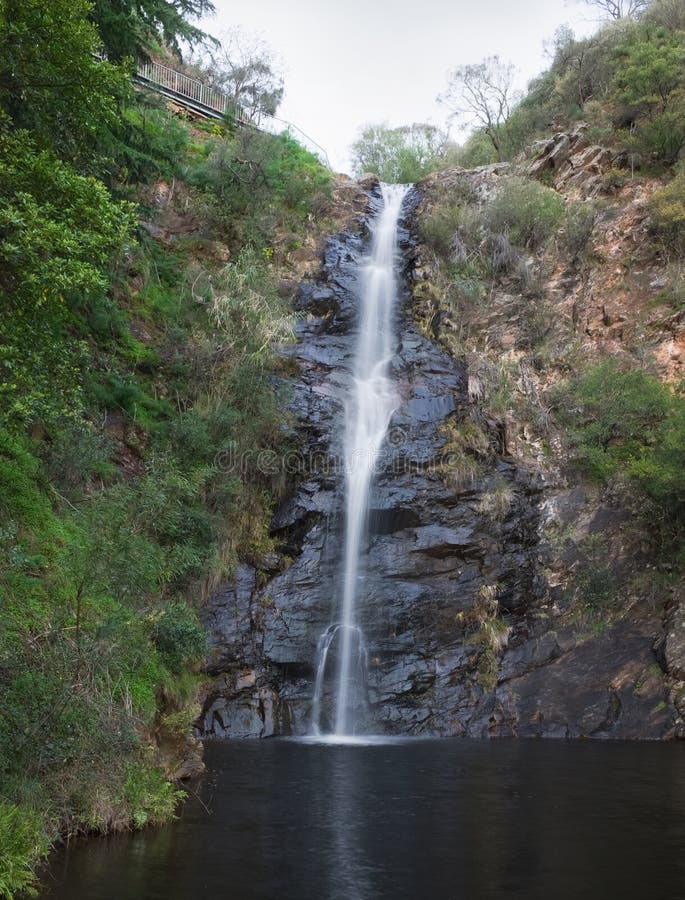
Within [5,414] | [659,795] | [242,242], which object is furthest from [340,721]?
[242,242]

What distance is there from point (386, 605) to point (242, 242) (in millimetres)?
16905

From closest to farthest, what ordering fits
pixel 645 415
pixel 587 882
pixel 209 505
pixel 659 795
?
pixel 587 882 → pixel 659 795 → pixel 209 505 → pixel 645 415

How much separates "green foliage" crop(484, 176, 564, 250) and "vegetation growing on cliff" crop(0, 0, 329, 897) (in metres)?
11.2

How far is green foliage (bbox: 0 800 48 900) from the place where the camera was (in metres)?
7.59

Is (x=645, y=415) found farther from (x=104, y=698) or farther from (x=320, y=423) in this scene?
(x=104, y=698)

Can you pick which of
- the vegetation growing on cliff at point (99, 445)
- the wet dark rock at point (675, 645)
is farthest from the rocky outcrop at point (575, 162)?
the wet dark rock at point (675, 645)

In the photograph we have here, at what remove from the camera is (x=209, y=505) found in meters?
21.1

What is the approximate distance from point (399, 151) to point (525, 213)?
1874cm

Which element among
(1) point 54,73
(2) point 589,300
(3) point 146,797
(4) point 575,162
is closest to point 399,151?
(4) point 575,162

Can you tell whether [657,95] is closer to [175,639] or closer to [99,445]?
[99,445]

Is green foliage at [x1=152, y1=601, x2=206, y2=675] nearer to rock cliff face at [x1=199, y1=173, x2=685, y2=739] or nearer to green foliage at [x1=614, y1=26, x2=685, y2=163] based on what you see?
rock cliff face at [x1=199, y1=173, x2=685, y2=739]

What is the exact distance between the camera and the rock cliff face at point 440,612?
19.9 m

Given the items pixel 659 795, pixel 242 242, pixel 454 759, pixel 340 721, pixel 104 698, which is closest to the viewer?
pixel 104 698

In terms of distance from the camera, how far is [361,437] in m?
25.2
